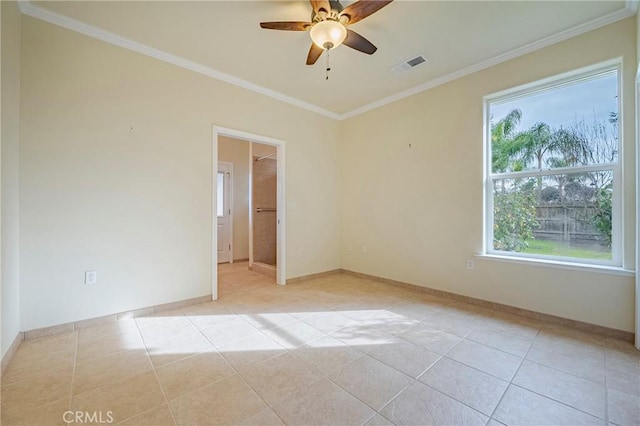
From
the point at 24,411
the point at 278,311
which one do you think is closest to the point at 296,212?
the point at 278,311

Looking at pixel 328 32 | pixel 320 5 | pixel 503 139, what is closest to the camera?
pixel 320 5

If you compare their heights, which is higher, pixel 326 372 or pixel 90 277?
pixel 90 277

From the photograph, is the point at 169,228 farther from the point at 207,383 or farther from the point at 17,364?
the point at 207,383

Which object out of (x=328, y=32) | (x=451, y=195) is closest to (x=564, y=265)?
(x=451, y=195)

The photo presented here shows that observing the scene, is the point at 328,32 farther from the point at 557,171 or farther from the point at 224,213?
the point at 224,213

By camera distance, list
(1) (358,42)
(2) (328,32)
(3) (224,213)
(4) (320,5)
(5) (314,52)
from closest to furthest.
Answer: (4) (320,5)
(2) (328,32)
(1) (358,42)
(5) (314,52)
(3) (224,213)

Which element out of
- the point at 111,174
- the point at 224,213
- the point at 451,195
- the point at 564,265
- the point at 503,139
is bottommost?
the point at 564,265

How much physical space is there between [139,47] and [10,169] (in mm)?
1634

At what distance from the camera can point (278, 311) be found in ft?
9.68

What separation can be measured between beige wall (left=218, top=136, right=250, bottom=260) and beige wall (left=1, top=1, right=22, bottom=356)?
12.2 ft

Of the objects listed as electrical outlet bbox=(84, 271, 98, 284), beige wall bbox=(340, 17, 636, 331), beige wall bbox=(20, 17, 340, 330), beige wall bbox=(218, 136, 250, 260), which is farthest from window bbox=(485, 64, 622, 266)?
beige wall bbox=(218, 136, 250, 260)

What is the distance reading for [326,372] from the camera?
1820 millimetres

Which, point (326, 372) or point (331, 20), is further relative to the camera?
point (331, 20)

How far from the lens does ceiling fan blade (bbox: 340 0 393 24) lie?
192cm
